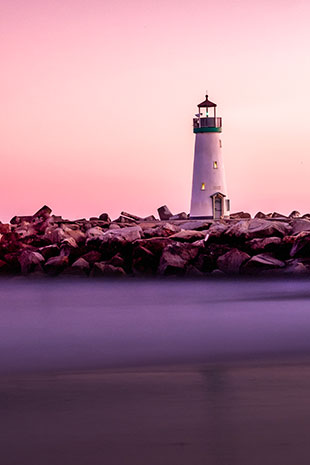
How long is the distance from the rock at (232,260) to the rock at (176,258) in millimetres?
405

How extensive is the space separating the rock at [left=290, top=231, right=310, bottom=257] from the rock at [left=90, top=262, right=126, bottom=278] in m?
2.51

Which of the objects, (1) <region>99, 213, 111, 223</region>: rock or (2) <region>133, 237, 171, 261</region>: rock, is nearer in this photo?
(2) <region>133, 237, 171, 261</region>: rock

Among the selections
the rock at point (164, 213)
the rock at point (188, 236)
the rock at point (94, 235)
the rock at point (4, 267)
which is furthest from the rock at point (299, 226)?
the rock at point (164, 213)

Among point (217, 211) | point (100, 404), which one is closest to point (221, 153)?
point (217, 211)

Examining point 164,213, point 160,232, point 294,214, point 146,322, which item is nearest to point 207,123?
point 164,213

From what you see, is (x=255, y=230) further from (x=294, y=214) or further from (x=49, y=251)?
(x=294, y=214)

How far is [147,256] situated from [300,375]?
8.30m

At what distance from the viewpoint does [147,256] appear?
12969 mm

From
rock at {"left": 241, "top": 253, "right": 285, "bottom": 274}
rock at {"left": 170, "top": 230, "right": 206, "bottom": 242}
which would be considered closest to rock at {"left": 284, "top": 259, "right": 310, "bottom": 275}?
rock at {"left": 241, "top": 253, "right": 285, "bottom": 274}

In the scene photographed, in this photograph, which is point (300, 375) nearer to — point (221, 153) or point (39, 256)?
point (39, 256)

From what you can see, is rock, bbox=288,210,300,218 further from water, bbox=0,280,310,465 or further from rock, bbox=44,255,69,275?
water, bbox=0,280,310,465

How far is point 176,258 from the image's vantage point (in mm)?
12852

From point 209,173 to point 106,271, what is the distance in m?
11.6

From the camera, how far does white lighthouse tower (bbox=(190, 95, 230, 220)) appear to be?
79.6 ft
